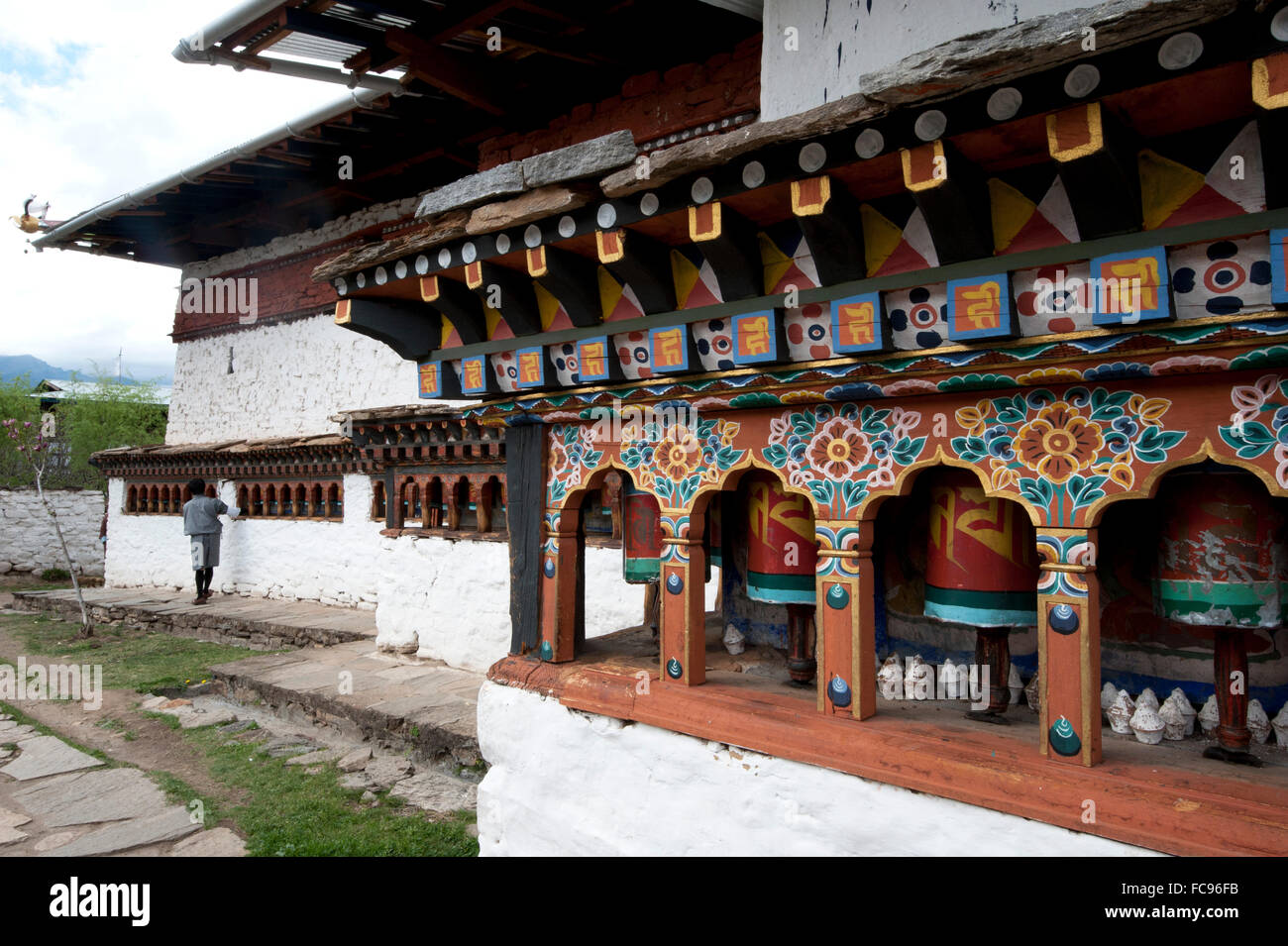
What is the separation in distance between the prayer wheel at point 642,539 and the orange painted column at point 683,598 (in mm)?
292

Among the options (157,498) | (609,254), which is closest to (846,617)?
(609,254)

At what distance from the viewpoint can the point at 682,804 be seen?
8.00 ft

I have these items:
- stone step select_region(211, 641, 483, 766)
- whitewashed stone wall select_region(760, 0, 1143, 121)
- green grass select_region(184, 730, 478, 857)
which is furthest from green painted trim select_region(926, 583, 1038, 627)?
stone step select_region(211, 641, 483, 766)

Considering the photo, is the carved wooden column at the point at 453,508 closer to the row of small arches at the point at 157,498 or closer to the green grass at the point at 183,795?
the green grass at the point at 183,795

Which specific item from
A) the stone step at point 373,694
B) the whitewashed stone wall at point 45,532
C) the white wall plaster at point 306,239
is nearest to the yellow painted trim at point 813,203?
the stone step at point 373,694

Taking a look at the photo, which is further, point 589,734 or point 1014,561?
point 589,734

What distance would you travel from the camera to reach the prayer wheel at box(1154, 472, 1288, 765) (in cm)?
181

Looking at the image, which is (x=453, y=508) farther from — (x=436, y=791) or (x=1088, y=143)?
(x=1088, y=143)

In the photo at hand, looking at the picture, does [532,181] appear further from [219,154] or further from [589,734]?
[219,154]

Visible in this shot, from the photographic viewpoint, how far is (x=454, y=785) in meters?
4.88

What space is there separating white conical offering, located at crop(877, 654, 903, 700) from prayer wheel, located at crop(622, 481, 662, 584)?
0.85m

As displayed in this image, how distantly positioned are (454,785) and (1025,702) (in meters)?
3.65

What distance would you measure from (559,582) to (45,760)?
186 inches
